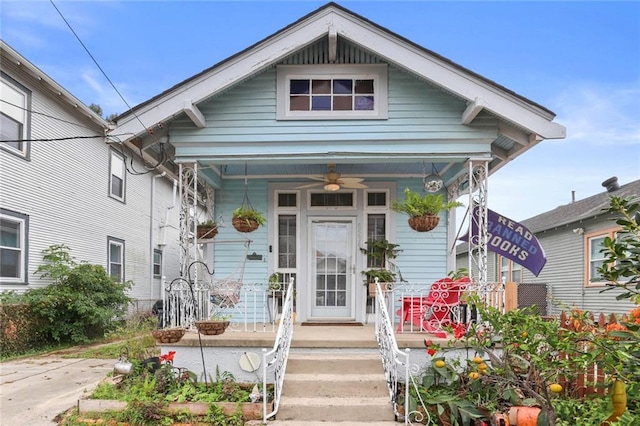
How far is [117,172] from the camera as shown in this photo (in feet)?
42.8

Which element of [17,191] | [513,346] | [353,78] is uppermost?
[353,78]

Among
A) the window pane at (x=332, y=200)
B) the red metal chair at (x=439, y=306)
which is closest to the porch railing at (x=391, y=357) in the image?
the red metal chair at (x=439, y=306)

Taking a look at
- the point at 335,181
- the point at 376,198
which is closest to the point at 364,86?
the point at 335,181

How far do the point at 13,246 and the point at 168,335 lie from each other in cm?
599

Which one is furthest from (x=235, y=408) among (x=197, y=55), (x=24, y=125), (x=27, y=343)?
(x=197, y=55)

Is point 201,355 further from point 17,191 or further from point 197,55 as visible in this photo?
point 197,55

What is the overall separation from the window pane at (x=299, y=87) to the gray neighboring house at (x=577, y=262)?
8.68 metres

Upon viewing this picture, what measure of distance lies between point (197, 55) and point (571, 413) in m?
11.9

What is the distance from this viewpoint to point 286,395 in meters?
4.61

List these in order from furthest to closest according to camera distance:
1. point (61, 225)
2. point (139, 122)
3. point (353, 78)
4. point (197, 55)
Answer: point (197, 55), point (61, 225), point (353, 78), point (139, 122)

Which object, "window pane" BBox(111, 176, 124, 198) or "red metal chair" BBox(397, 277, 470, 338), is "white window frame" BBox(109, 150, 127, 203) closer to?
"window pane" BBox(111, 176, 124, 198)

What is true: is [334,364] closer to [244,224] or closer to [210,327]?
[210,327]

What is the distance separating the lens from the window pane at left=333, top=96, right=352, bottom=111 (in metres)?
6.29

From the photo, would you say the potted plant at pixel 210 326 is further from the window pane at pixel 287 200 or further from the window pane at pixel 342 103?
the window pane at pixel 342 103
